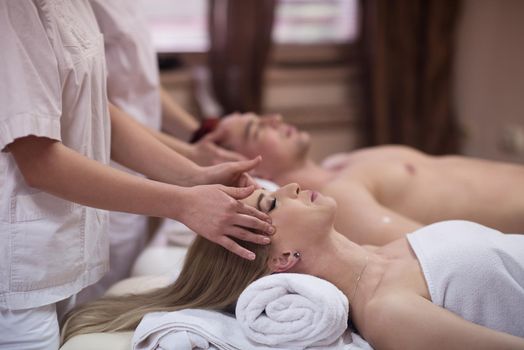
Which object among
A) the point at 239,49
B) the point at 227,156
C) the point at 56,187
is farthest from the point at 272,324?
the point at 239,49

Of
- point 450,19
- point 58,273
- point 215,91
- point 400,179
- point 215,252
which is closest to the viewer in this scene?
point 58,273

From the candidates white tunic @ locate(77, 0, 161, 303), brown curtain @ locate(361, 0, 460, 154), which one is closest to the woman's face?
white tunic @ locate(77, 0, 161, 303)

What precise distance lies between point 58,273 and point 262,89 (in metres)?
2.40

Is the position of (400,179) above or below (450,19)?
below

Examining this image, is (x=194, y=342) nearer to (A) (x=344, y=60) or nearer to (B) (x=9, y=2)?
(B) (x=9, y=2)

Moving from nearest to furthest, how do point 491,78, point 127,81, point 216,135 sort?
point 127,81 < point 216,135 < point 491,78

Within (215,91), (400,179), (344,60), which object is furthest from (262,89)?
(400,179)

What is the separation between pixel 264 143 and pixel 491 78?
2.11 meters

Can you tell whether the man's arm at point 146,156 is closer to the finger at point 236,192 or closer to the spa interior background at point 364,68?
the finger at point 236,192

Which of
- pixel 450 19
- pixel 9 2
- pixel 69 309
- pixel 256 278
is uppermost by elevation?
pixel 9 2

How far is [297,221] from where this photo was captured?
1.49 m

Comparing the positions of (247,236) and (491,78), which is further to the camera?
(491,78)

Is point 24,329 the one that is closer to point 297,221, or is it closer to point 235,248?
point 235,248

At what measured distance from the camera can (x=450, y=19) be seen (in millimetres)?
3846
